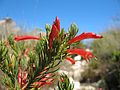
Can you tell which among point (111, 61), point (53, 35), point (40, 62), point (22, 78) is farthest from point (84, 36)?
point (111, 61)

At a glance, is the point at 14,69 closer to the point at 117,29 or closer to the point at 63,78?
the point at 63,78

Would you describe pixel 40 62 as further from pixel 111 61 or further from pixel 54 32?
pixel 111 61

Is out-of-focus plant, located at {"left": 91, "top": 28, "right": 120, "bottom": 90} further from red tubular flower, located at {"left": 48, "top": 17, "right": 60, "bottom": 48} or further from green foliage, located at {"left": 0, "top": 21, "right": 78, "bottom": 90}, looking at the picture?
red tubular flower, located at {"left": 48, "top": 17, "right": 60, "bottom": 48}

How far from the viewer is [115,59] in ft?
36.1

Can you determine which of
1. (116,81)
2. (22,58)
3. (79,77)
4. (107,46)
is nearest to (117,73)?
(116,81)

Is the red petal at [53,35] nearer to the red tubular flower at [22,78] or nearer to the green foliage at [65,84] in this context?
the green foliage at [65,84]

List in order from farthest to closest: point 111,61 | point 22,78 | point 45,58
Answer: point 111,61
point 22,78
point 45,58

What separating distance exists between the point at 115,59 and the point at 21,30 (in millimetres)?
5479

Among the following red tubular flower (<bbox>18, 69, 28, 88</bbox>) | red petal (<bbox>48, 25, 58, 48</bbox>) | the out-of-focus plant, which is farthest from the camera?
the out-of-focus plant

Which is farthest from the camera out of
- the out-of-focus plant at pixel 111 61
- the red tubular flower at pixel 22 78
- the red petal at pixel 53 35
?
the out-of-focus plant at pixel 111 61

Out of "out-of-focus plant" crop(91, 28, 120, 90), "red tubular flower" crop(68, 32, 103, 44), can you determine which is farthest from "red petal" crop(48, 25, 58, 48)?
"out-of-focus plant" crop(91, 28, 120, 90)

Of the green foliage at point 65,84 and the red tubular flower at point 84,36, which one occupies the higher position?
the red tubular flower at point 84,36

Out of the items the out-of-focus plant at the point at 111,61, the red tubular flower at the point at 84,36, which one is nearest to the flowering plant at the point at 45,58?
the red tubular flower at the point at 84,36

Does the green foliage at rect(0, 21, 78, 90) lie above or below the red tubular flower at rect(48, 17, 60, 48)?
below
